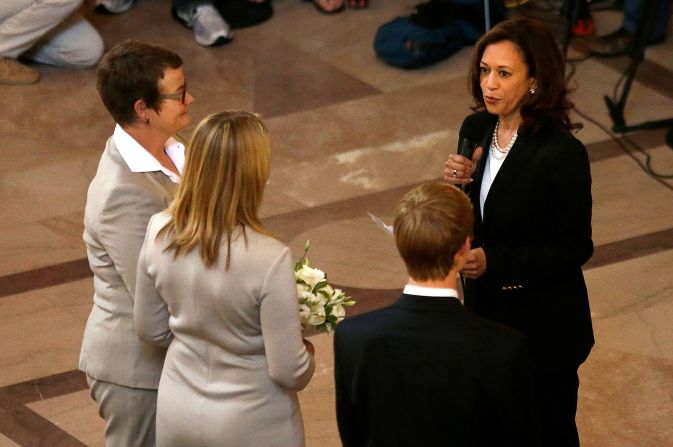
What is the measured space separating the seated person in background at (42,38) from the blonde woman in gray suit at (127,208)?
440cm

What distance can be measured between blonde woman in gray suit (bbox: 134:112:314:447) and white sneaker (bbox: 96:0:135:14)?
594 cm

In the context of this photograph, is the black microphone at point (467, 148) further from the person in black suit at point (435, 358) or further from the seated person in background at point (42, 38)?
the seated person in background at point (42, 38)

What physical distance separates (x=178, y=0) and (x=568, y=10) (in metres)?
2.86

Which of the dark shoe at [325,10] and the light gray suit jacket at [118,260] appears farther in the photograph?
the dark shoe at [325,10]

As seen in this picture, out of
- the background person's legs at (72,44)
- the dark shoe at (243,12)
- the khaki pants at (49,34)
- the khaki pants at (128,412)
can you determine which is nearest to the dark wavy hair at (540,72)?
the khaki pants at (128,412)

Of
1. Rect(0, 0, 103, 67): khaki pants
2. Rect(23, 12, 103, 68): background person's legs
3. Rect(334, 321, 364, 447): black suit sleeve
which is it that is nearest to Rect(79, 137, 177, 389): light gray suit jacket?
Rect(334, 321, 364, 447): black suit sleeve

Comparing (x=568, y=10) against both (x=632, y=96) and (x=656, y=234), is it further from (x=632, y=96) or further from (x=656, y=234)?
(x=656, y=234)

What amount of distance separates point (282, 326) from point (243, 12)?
5.84m

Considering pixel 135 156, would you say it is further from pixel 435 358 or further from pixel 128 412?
pixel 435 358

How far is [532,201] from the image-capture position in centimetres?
327

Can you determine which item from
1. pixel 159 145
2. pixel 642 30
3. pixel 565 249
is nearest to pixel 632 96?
pixel 642 30

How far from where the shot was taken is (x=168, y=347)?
10.1ft

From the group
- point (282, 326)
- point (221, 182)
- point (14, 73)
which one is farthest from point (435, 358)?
point (14, 73)

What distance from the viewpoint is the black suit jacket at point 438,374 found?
2.47 meters
